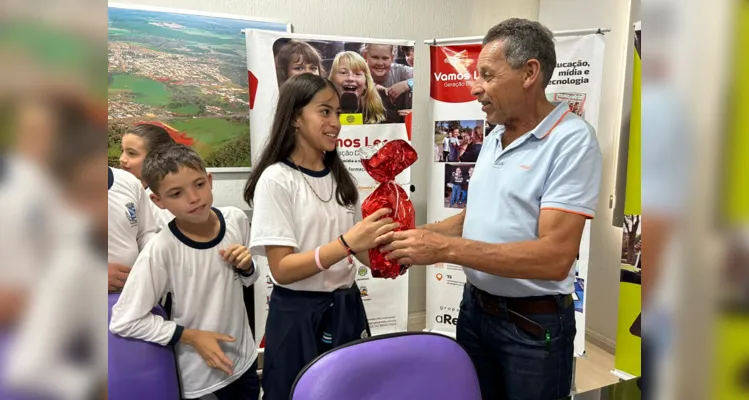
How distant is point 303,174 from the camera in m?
1.46

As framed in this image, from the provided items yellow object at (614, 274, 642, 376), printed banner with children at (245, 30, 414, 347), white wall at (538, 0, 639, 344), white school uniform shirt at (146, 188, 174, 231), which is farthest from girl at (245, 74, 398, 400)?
white wall at (538, 0, 639, 344)

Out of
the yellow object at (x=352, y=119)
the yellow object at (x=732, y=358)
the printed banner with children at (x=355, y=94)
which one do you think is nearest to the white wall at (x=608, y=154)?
the printed banner with children at (x=355, y=94)

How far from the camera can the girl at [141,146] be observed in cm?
244

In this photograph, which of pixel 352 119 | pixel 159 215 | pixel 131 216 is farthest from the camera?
pixel 352 119

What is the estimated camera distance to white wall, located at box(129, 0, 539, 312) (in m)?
3.11

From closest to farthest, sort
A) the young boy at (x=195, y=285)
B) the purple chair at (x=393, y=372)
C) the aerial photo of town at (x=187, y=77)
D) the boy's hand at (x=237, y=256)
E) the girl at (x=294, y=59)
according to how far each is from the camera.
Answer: the purple chair at (x=393, y=372), the young boy at (x=195, y=285), the boy's hand at (x=237, y=256), the aerial photo of town at (x=187, y=77), the girl at (x=294, y=59)

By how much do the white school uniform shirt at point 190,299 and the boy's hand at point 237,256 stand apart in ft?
0.09

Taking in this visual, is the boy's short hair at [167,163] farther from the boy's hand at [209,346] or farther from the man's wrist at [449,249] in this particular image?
the man's wrist at [449,249]

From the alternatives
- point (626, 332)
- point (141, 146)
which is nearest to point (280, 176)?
point (141, 146)

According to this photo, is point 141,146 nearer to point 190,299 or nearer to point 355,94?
point 355,94

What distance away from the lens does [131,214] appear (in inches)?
79.7

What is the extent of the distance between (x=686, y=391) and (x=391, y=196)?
1087 mm

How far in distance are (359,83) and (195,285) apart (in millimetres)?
1973

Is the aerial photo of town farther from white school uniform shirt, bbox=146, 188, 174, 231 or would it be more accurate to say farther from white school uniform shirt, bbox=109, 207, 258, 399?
white school uniform shirt, bbox=109, 207, 258, 399
